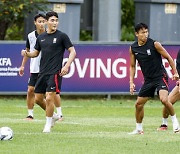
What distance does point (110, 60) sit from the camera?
84.8 ft

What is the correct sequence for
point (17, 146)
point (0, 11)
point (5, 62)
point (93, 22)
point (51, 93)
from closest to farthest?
point (17, 146), point (51, 93), point (5, 62), point (0, 11), point (93, 22)

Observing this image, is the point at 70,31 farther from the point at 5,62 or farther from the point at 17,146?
the point at 17,146

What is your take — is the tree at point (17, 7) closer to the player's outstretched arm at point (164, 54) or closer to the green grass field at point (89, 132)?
the green grass field at point (89, 132)

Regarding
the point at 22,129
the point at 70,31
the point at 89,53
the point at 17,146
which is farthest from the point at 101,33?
the point at 17,146

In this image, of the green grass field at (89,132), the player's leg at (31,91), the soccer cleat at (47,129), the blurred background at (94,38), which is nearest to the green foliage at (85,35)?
the blurred background at (94,38)

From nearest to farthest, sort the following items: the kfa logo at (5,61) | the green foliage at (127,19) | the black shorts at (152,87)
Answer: the black shorts at (152,87)
the kfa logo at (5,61)
the green foliage at (127,19)

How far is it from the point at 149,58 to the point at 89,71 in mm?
9192

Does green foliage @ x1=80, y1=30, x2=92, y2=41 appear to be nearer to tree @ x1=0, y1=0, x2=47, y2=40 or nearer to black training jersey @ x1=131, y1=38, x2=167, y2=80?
tree @ x1=0, y1=0, x2=47, y2=40

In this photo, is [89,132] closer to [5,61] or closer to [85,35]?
[5,61]

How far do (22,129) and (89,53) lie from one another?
8.83 m

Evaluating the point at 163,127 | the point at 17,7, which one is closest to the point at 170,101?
the point at 163,127

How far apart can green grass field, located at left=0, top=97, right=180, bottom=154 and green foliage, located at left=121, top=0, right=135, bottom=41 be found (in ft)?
33.2

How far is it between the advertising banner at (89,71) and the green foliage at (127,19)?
9003 mm

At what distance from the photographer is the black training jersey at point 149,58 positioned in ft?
54.6
